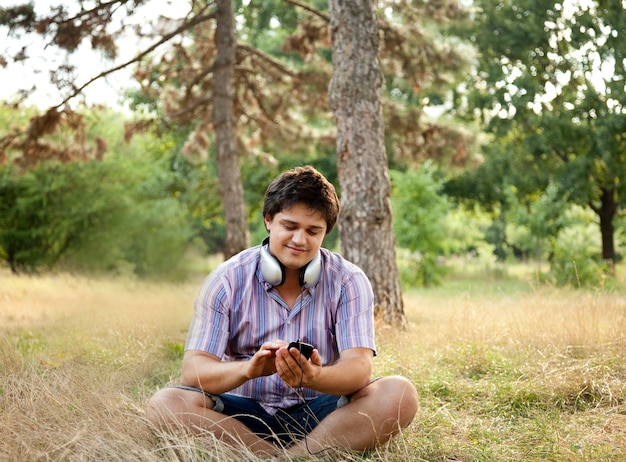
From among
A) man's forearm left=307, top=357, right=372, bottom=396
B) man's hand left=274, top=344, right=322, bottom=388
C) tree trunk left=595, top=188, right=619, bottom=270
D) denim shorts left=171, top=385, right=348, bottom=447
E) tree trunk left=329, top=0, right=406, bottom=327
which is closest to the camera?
man's hand left=274, top=344, right=322, bottom=388

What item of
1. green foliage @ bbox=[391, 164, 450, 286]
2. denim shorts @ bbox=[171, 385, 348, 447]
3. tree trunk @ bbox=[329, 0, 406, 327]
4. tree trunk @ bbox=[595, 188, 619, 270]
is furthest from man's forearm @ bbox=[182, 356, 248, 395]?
tree trunk @ bbox=[595, 188, 619, 270]

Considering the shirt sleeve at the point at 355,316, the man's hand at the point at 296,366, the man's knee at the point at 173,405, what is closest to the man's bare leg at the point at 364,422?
the shirt sleeve at the point at 355,316

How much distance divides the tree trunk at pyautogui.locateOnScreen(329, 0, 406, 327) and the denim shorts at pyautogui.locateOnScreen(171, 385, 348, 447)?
4.11 meters

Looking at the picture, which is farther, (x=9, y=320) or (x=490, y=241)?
(x=490, y=241)

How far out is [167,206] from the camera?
74.0 feet

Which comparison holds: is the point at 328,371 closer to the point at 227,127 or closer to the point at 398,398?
the point at 398,398

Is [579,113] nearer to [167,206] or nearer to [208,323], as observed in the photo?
[167,206]

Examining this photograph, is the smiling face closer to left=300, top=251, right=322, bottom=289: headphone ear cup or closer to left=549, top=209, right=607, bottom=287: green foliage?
left=300, top=251, right=322, bottom=289: headphone ear cup

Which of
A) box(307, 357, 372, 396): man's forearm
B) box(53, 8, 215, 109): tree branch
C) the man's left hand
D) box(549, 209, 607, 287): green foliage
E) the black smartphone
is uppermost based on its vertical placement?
box(53, 8, 215, 109): tree branch

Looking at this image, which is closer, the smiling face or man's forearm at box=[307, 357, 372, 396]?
man's forearm at box=[307, 357, 372, 396]

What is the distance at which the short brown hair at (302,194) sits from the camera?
3451 mm

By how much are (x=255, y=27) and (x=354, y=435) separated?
23.9 metres

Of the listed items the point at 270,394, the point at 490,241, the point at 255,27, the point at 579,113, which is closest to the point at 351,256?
the point at 270,394

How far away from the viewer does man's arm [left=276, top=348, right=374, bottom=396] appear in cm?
302
